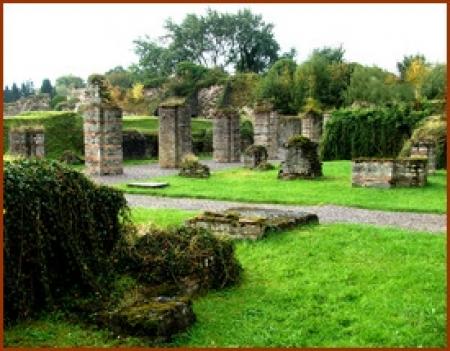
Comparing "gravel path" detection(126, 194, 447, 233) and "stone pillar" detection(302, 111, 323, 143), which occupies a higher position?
"stone pillar" detection(302, 111, 323, 143)

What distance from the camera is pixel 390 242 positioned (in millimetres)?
10352

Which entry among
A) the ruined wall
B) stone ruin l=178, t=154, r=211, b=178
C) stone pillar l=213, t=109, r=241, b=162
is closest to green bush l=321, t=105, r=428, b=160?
stone pillar l=213, t=109, r=241, b=162

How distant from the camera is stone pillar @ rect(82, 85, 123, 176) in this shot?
82.0 ft

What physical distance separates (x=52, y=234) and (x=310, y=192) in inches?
452

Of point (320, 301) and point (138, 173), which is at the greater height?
point (138, 173)

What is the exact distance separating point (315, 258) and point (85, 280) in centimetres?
340

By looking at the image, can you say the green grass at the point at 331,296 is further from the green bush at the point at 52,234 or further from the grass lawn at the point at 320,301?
the green bush at the point at 52,234

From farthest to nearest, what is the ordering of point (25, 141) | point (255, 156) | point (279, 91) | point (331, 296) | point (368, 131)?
point (279, 91) → point (368, 131) → point (255, 156) → point (25, 141) → point (331, 296)

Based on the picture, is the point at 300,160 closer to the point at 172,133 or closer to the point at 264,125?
the point at 172,133

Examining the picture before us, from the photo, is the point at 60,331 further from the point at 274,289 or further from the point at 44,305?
the point at 274,289

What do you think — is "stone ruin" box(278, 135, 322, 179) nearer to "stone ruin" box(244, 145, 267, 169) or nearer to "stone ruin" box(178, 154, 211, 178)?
"stone ruin" box(178, 154, 211, 178)

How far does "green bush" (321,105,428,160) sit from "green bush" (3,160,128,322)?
2466 centimetres

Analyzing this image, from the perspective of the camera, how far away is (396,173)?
18.8m

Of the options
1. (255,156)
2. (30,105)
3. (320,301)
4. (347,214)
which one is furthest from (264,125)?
(30,105)
